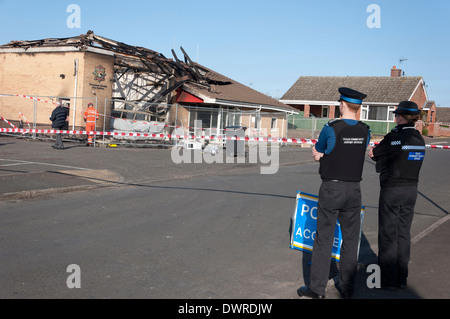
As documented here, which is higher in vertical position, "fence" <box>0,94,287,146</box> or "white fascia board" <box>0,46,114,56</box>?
"white fascia board" <box>0,46,114,56</box>

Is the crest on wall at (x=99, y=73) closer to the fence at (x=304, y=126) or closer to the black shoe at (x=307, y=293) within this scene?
the fence at (x=304, y=126)

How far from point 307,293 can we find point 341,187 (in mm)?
1099

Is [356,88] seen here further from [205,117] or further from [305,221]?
[305,221]

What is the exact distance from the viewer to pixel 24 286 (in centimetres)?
470

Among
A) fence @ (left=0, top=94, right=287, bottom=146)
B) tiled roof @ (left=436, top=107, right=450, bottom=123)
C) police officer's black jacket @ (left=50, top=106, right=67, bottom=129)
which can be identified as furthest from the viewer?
tiled roof @ (left=436, top=107, right=450, bottom=123)

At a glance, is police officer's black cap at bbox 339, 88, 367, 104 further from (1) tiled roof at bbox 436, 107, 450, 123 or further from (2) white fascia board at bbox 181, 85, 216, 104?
(1) tiled roof at bbox 436, 107, 450, 123

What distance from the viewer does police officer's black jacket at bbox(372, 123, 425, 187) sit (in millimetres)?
5055

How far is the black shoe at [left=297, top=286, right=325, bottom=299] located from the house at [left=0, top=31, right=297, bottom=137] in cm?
1762

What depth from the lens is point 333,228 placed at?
15.2ft

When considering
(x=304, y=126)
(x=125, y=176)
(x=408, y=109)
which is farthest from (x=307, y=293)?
(x=304, y=126)

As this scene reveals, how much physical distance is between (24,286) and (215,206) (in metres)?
4.93

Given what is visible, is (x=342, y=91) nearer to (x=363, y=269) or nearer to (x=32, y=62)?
(x=363, y=269)

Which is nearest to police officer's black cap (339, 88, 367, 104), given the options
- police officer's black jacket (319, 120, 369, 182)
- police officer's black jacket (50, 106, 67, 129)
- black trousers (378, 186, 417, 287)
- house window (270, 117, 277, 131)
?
police officer's black jacket (319, 120, 369, 182)
